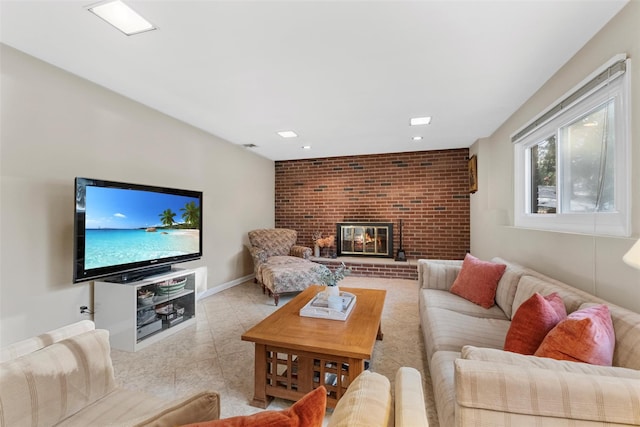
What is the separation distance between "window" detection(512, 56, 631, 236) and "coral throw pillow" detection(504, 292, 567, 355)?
0.68m

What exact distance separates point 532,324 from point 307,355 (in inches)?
44.7

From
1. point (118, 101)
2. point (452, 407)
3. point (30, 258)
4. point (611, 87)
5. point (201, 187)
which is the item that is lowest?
point (452, 407)

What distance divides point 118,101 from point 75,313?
75.0 inches

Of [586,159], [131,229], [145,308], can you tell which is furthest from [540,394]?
[131,229]

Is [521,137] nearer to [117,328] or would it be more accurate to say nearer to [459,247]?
[459,247]

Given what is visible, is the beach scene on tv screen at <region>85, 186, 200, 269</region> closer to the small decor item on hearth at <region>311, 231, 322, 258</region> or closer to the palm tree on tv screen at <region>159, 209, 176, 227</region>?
the palm tree on tv screen at <region>159, 209, 176, 227</region>

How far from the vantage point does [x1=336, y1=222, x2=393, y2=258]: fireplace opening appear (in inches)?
201

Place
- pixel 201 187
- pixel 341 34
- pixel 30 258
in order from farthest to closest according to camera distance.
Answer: pixel 201 187 → pixel 30 258 → pixel 341 34

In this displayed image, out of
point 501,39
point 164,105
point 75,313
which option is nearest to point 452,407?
point 501,39

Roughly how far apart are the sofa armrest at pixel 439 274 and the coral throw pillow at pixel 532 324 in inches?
53.5

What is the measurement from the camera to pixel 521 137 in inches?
111

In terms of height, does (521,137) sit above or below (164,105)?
below

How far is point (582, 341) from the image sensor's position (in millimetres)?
1035

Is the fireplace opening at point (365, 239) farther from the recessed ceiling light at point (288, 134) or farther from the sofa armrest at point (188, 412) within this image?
the sofa armrest at point (188, 412)
